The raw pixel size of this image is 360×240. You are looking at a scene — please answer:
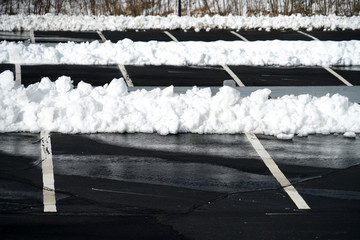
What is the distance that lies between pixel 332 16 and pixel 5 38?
10735 mm

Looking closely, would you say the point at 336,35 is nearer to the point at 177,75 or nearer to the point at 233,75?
the point at 233,75

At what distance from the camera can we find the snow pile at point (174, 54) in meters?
17.1

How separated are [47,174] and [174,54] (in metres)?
8.51

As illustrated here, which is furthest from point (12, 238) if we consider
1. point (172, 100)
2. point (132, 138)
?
point (172, 100)

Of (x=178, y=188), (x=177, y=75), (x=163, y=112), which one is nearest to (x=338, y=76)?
(x=177, y=75)

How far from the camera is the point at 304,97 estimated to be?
40.1 ft

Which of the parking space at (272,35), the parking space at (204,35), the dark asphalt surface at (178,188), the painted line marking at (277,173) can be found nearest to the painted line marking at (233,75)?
the painted line marking at (277,173)

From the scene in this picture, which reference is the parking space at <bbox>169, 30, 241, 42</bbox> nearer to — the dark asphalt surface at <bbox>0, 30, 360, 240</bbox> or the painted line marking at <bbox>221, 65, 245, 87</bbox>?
the painted line marking at <bbox>221, 65, 245, 87</bbox>

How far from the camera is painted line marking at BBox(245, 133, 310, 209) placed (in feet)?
28.8

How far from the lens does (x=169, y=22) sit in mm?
23547

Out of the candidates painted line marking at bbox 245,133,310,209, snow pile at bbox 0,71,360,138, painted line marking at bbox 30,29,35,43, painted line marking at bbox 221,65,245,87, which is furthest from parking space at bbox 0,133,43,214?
painted line marking at bbox 30,29,35,43

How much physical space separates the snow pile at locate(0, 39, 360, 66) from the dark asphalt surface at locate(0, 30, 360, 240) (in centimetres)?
596

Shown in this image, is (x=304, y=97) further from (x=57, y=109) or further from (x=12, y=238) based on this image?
(x=12, y=238)

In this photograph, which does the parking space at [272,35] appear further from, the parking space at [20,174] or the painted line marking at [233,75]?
the parking space at [20,174]
